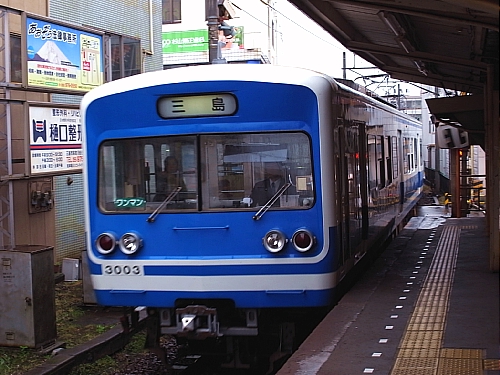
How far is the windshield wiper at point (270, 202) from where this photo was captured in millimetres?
5935

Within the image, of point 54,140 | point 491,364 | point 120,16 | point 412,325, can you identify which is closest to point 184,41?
point 120,16

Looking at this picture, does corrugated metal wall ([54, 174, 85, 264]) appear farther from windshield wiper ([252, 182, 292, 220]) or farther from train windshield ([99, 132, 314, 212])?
windshield wiper ([252, 182, 292, 220])

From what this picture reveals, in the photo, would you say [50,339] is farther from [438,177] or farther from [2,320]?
[438,177]

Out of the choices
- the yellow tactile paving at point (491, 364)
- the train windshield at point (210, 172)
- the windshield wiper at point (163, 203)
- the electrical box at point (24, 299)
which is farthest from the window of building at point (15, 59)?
the yellow tactile paving at point (491, 364)

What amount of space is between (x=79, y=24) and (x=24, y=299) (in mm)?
7014

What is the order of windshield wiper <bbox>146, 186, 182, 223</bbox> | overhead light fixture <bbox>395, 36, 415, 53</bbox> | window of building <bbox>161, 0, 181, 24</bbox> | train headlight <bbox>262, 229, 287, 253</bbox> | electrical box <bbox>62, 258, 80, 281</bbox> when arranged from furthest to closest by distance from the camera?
window of building <bbox>161, 0, 181, 24</bbox>
electrical box <bbox>62, 258, 80, 281</bbox>
overhead light fixture <bbox>395, 36, 415, 53</bbox>
windshield wiper <bbox>146, 186, 182, 223</bbox>
train headlight <bbox>262, 229, 287, 253</bbox>

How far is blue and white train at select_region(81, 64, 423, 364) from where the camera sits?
5926mm

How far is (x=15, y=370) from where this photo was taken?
6.82 m

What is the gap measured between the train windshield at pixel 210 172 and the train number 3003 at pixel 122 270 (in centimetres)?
48

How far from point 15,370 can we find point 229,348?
2.04 meters

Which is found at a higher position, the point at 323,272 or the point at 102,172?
the point at 102,172

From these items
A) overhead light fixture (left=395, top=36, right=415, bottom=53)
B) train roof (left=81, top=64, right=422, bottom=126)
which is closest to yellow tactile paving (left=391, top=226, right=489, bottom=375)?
train roof (left=81, top=64, right=422, bottom=126)

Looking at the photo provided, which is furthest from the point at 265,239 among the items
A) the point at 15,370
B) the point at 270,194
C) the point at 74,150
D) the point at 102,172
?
the point at 74,150

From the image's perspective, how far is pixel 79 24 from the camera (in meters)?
13.0
